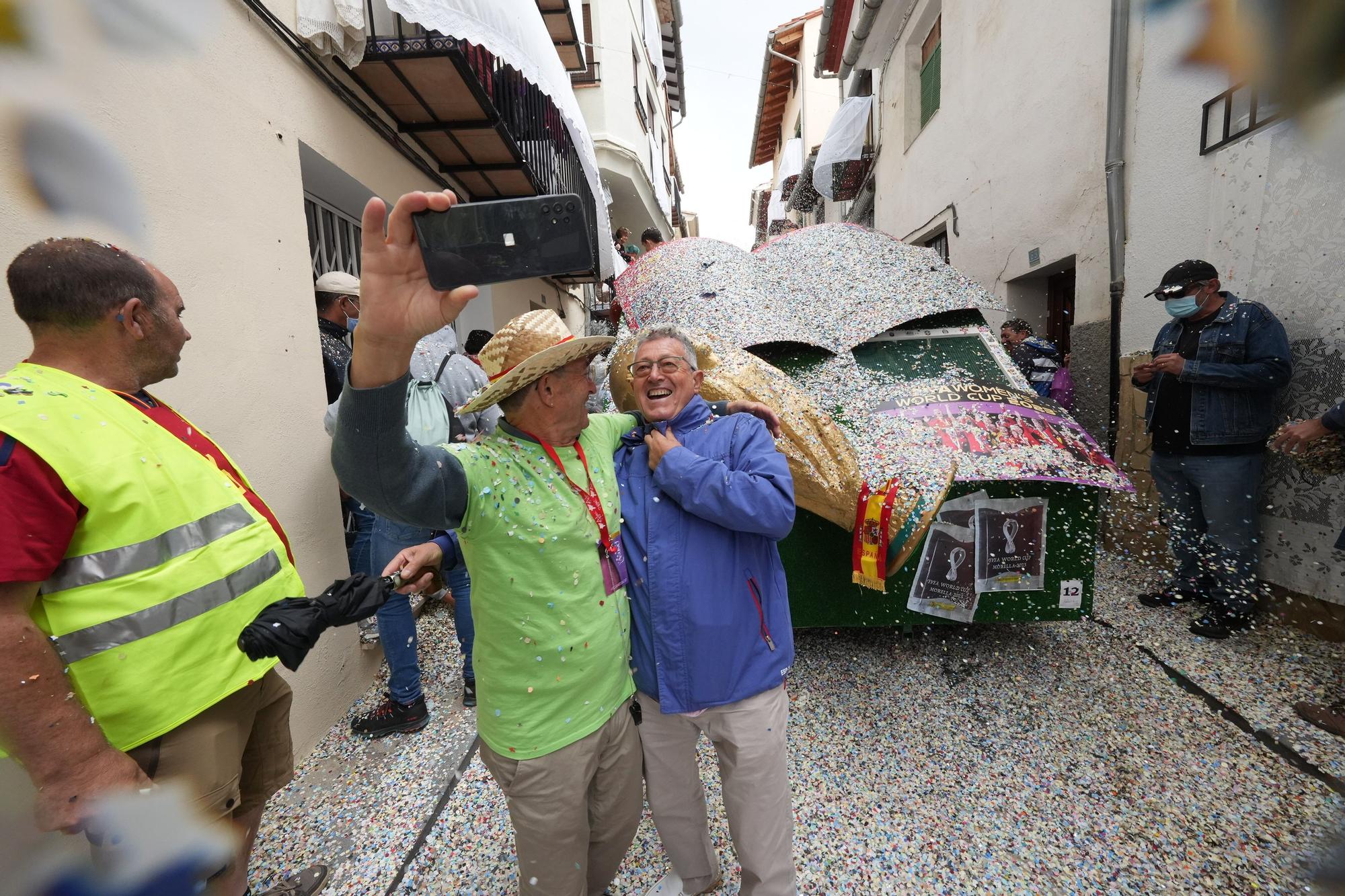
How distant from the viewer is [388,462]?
0.93m

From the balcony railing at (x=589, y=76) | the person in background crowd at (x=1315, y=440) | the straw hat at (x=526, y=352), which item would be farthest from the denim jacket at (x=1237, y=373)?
the balcony railing at (x=589, y=76)

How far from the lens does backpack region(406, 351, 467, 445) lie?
7.49 ft

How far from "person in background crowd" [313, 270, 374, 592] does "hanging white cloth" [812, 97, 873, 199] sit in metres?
9.95

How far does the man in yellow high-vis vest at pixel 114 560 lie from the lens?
35.4 inches

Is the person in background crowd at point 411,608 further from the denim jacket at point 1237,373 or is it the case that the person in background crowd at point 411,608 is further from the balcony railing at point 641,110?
the balcony railing at point 641,110

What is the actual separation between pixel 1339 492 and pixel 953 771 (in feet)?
7.23

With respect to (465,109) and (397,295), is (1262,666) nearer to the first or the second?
(397,295)

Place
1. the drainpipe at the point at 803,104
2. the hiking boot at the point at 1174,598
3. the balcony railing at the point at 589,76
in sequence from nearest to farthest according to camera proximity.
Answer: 1. the hiking boot at the point at 1174,598
2. the balcony railing at the point at 589,76
3. the drainpipe at the point at 803,104

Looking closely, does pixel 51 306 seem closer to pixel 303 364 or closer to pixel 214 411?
pixel 214 411

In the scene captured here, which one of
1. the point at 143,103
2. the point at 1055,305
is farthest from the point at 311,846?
the point at 1055,305

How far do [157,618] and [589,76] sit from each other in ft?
29.1

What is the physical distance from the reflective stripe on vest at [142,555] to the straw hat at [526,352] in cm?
54

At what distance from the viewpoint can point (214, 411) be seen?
6.61ft

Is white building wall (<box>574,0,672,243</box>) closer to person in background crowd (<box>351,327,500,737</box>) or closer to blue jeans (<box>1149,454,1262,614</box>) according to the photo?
person in background crowd (<box>351,327,500,737</box>)
